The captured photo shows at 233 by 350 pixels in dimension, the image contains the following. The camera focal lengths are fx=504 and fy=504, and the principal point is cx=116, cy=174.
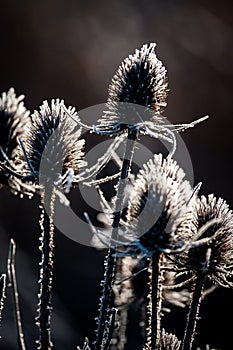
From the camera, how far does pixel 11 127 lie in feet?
3.04

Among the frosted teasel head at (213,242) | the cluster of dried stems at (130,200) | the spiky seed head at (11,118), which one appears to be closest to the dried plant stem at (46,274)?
the cluster of dried stems at (130,200)

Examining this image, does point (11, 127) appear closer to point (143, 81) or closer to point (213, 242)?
point (143, 81)

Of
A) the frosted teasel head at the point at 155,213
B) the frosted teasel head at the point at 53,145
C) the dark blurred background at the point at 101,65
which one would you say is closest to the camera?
the frosted teasel head at the point at 155,213

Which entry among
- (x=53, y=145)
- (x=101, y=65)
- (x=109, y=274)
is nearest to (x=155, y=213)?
(x=109, y=274)

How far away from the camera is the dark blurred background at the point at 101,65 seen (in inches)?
127

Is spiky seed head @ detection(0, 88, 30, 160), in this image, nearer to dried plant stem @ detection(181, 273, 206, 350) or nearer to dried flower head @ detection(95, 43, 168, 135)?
dried flower head @ detection(95, 43, 168, 135)

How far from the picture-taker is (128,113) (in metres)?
1.09

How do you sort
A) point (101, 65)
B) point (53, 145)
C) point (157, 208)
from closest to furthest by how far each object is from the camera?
point (157, 208) → point (53, 145) → point (101, 65)

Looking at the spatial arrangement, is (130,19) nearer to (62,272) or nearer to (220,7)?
(220,7)

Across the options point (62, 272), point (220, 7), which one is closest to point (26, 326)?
point (62, 272)

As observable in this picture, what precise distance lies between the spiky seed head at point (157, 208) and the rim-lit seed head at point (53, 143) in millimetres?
159

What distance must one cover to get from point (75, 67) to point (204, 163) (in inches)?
48.4

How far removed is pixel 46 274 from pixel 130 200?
0.67 ft

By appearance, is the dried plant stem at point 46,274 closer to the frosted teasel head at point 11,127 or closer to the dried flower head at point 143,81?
the frosted teasel head at point 11,127
